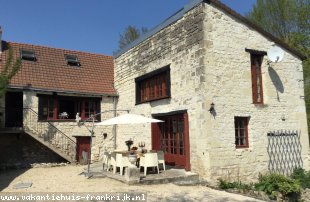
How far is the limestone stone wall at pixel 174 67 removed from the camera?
395 inches

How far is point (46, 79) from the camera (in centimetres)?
1476

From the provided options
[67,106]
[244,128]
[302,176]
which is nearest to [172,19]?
[244,128]

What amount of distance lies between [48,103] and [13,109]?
5.14 ft

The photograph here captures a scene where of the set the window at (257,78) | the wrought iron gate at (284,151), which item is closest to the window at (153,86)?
the window at (257,78)

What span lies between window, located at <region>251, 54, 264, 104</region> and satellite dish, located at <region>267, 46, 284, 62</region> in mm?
332

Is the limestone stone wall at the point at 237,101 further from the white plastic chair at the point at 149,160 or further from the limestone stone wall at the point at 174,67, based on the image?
the white plastic chair at the point at 149,160

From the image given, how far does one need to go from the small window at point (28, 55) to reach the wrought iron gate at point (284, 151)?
1176cm

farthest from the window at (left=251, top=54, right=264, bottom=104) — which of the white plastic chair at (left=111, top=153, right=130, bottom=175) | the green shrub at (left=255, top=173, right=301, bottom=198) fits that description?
the white plastic chair at (left=111, top=153, right=130, bottom=175)

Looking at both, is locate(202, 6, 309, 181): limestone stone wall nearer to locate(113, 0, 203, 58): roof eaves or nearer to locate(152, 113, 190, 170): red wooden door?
locate(113, 0, 203, 58): roof eaves

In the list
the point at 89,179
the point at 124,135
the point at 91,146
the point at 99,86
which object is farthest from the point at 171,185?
the point at 99,86

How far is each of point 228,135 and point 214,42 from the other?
3062mm

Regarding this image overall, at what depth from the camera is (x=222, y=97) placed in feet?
32.6

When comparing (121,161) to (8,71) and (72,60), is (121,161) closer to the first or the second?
(8,71)

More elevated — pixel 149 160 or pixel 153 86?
pixel 153 86
